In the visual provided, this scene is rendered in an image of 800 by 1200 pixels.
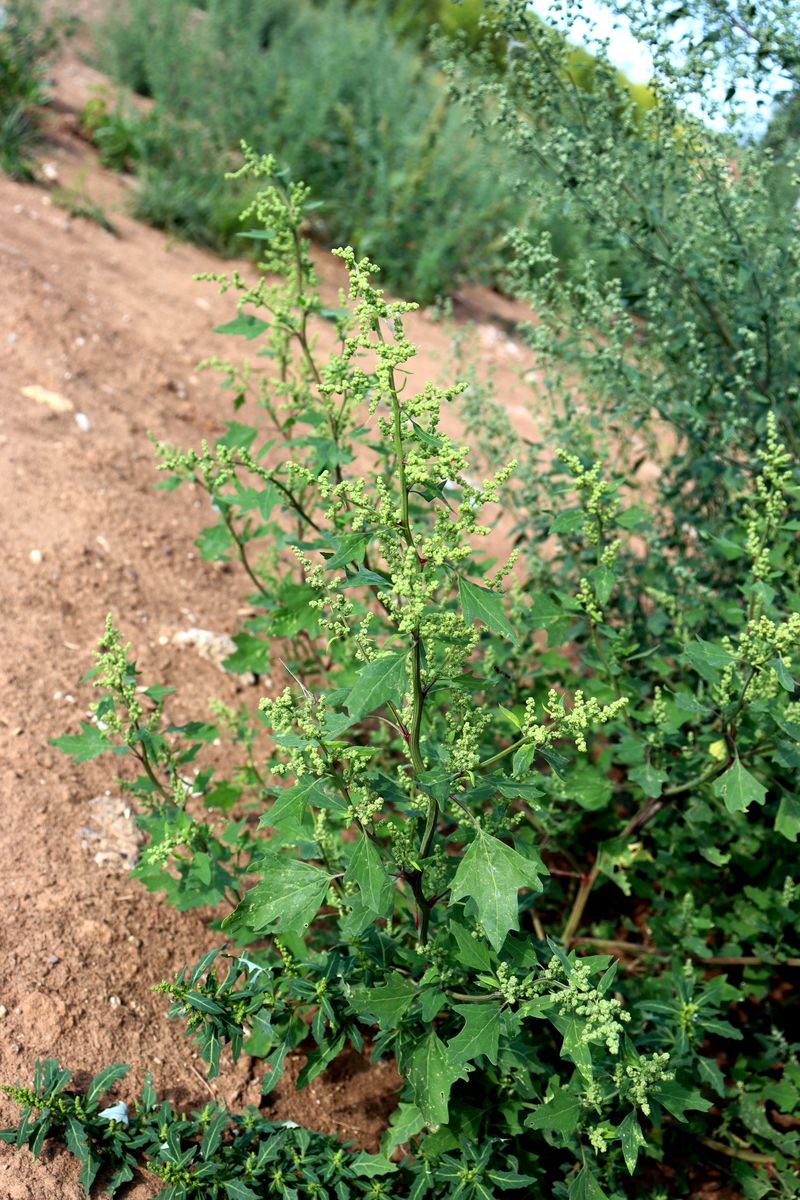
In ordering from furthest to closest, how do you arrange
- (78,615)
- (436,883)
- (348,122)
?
(348,122) < (78,615) < (436,883)

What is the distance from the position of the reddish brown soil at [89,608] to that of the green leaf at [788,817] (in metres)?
1.07

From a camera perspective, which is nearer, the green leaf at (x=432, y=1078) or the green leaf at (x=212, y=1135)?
the green leaf at (x=432, y=1078)

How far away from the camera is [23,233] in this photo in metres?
5.07

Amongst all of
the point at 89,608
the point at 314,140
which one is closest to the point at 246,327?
the point at 89,608

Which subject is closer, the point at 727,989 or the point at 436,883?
the point at 436,883

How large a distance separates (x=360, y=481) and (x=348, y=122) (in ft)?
20.1

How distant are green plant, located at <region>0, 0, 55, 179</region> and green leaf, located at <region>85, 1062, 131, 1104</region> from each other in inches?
202

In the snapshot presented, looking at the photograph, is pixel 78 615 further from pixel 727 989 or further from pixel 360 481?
pixel 727 989

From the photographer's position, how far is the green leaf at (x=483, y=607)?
5.16 feet

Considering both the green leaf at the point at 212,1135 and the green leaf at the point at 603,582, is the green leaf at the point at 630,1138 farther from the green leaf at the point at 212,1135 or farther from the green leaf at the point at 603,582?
the green leaf at the point at 603,582

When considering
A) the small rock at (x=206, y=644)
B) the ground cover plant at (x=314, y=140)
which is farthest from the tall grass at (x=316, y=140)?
the small rock at (x=206, y=644)

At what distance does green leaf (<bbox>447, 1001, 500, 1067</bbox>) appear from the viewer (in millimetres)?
1688

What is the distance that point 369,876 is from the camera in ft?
5.53

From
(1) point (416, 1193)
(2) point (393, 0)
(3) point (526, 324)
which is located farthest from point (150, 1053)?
(2) point (393, 0)
